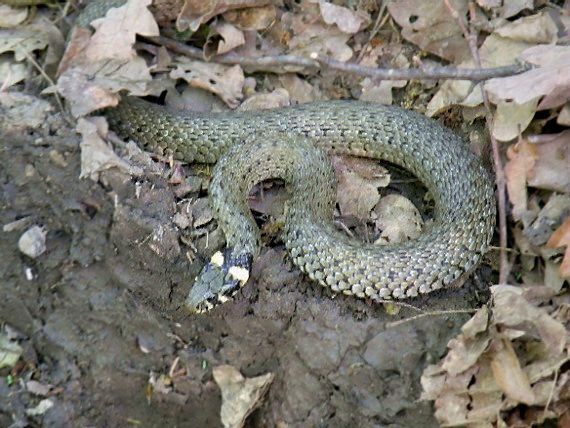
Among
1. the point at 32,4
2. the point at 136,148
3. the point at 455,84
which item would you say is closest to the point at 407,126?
the point at 455,84

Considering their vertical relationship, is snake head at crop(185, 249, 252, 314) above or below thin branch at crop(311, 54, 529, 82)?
below

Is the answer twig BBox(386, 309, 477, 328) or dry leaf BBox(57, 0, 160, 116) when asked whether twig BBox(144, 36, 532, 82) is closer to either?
dry leaf BBox(57, 0, 160, 116)

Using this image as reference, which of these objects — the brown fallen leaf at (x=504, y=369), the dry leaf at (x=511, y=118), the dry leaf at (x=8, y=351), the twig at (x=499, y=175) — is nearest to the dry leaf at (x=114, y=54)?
the dry leaf at (x=8, y=351)

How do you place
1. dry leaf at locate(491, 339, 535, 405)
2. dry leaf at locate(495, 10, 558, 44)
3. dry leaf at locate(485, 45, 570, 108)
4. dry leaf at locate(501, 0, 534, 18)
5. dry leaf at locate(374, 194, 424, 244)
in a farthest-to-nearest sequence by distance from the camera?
dry leaf at locate(501, 0, 534, 18), dry leaf at locate(495, 10, 558, 44), dry leaf at locate(374, 194, 424, 244), dry leaf at locate(485, 45, 570, 108), dry leaf at locate(491, 339, 535, 405)

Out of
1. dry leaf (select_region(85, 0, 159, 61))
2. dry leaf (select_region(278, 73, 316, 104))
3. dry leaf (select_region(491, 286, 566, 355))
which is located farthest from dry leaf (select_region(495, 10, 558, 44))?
dry leaf (select_region(85, 0, 159, 61))

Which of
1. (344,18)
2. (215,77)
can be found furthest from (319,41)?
(215,77)

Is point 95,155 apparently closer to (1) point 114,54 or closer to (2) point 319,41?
(1) point 114,54
